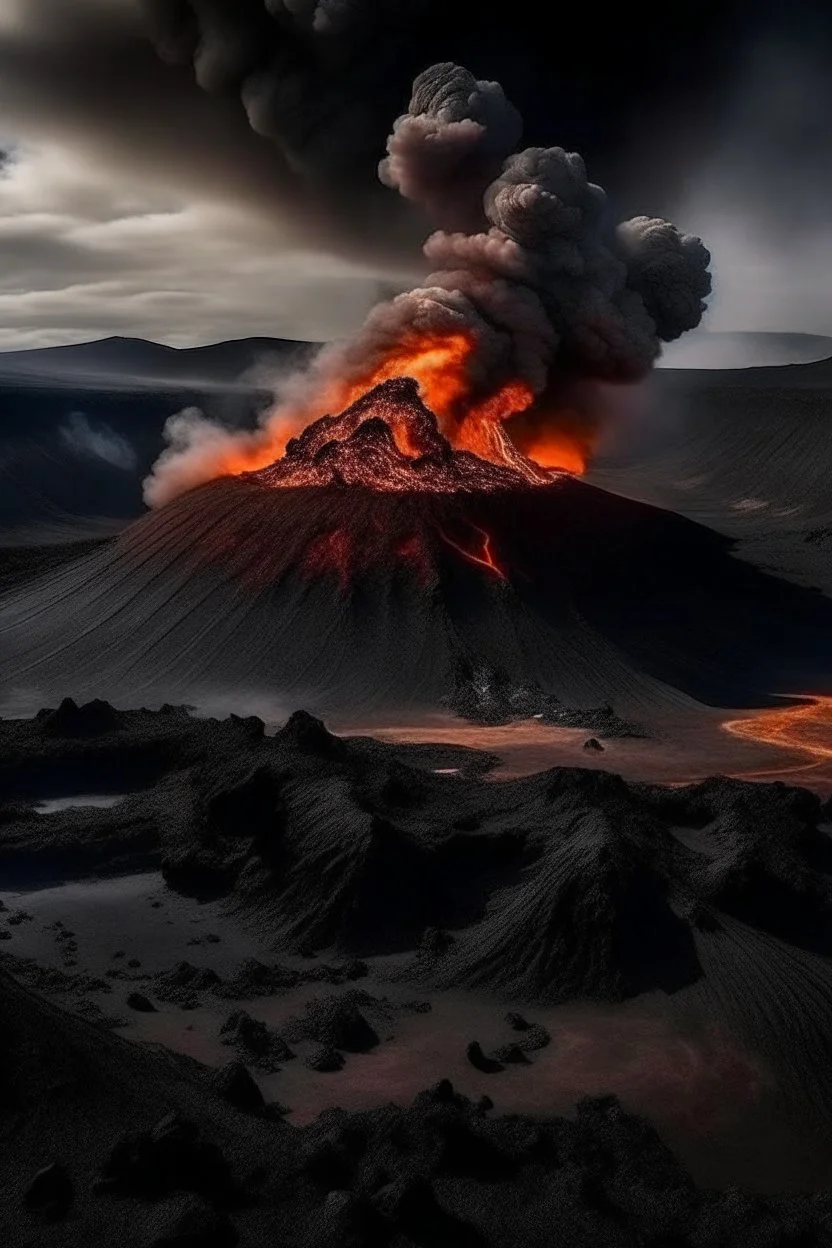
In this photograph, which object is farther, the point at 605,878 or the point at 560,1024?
the point at 605,878

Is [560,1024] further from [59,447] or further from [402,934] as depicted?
[59,447]

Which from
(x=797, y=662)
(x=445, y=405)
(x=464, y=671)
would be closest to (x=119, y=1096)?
(x=464, y=671)

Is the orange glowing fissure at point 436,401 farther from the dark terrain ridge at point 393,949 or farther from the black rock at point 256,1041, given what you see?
the black rock at point 256,1041

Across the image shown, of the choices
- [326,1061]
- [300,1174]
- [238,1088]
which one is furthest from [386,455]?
[300,1174]

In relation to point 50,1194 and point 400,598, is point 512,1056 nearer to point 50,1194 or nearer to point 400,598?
point 50,1194

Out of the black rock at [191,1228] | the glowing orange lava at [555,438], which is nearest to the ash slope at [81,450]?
the glowing orange lava at [555,438]

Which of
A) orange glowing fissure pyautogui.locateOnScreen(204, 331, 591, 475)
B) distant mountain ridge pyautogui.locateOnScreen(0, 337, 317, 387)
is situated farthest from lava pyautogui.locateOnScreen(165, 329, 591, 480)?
distant mountain ridge pyautogui.locateOnScreen(0, 337, 317, 387)
